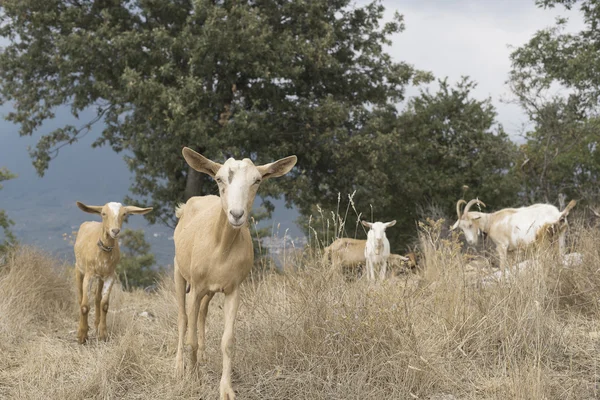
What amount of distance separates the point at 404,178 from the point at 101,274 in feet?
46.0

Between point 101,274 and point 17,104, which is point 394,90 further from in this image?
point 101,274

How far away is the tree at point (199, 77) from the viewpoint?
575 inches

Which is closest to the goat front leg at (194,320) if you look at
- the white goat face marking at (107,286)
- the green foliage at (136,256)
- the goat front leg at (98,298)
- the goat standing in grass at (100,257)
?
the goat standing in grass at (100,257)

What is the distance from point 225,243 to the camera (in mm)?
4523

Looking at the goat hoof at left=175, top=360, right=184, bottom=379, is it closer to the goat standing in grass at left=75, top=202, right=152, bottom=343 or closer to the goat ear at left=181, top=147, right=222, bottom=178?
the goat ear at left=181, top=147, right=222, bottom=178

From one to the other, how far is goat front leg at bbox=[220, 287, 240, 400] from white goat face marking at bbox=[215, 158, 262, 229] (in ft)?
2.71

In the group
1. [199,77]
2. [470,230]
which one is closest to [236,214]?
→ [470,230]

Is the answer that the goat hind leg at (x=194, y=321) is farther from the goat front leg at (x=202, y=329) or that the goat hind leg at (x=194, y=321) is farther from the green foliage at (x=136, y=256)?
the green foliage at (x=136, y=256)

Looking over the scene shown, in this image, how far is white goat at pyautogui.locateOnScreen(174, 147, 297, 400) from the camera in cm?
409

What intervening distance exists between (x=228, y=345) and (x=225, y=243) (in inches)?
30.7

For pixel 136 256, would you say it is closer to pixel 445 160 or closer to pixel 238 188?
pixel 445 160

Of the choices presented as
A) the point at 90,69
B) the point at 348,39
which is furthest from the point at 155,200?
the point at 348,39

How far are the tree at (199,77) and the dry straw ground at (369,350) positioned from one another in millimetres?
8752

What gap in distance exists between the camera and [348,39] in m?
18.3
